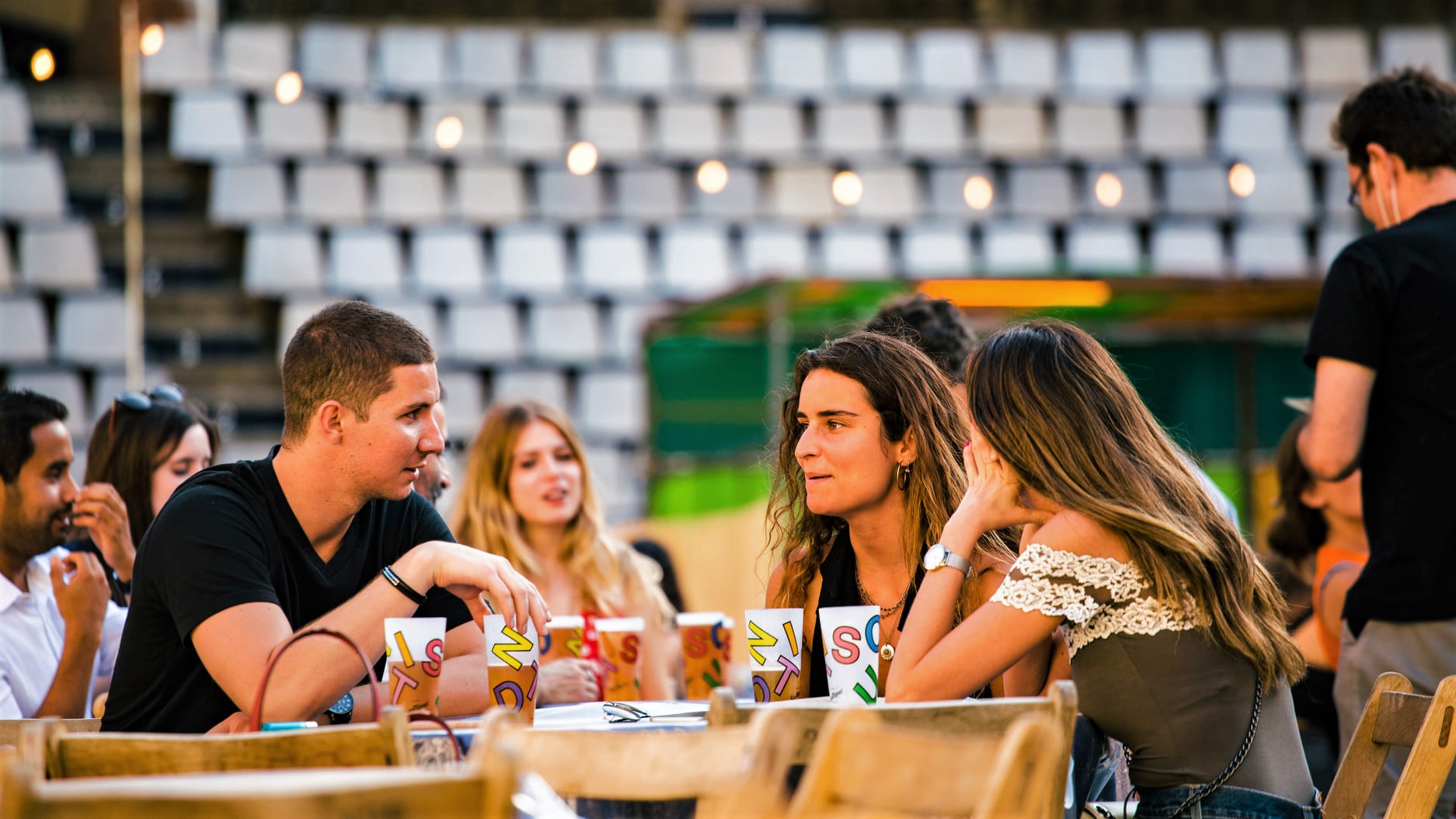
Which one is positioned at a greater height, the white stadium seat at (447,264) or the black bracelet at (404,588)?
the white stadium seat at (447,264)

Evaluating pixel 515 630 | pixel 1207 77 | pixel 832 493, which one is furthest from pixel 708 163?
pixel 515 630

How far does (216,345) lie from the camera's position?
9.20m

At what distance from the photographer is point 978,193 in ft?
Answer: 31.2

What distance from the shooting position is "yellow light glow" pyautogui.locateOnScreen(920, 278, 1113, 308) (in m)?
5.80

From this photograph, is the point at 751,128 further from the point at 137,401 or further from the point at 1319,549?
the point at 137,401

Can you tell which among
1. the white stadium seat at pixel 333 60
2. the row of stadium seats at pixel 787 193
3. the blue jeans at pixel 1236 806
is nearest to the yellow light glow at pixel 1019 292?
the row of stadium seats at pixel 787 193

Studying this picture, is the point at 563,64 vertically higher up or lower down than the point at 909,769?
higher up

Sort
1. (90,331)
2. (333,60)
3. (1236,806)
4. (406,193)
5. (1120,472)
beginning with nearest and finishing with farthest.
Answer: (1236,806) < (1120,472) < (90,331) < (406,193) < (333,60)

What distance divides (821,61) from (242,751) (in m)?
9.30

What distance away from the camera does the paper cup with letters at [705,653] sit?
2496mm

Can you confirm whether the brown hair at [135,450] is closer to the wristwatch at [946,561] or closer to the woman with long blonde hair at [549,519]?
the woman with long blonde hair at [549,519]

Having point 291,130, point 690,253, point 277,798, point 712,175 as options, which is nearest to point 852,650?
point 277,798

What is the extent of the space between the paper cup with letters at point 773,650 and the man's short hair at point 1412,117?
149 centimetres

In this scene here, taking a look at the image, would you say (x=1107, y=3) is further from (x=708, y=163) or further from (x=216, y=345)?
(x=216, y=345)
